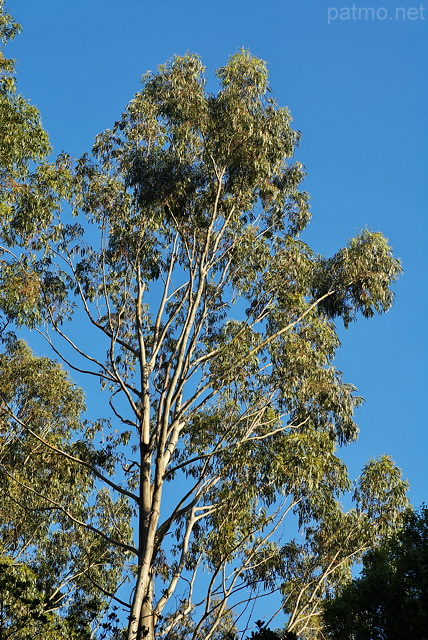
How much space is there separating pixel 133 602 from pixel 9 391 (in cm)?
795

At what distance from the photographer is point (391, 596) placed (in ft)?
32.3

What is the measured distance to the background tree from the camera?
9.56 m

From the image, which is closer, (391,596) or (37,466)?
(391,596)

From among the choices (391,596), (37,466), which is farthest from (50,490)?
(391,596)

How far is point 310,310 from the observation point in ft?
48.2

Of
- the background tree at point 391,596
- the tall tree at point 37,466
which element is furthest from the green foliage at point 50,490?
the background tree at point 391,596

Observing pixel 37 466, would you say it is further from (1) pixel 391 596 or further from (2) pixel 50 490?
(1) pixel 391 596

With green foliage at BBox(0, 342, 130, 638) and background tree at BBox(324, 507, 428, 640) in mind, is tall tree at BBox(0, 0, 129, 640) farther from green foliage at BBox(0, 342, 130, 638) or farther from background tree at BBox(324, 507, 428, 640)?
background tree at BBox(324, 507, 428, 640)

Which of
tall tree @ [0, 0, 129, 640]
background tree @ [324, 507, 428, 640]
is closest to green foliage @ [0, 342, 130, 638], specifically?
tall tree @ [0, 0, 129, 640]

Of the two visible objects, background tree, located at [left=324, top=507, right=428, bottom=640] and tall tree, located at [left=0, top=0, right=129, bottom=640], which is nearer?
background tree, located at [left=324, top=507, right=428, bottom=640]

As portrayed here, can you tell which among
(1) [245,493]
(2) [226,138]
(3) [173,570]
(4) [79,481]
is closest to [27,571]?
(3) [173,570]

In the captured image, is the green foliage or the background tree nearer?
the background tree

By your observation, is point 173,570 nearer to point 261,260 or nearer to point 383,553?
point 383,553

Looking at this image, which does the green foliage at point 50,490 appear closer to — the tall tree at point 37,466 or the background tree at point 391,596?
the tall tree at point 37,466
